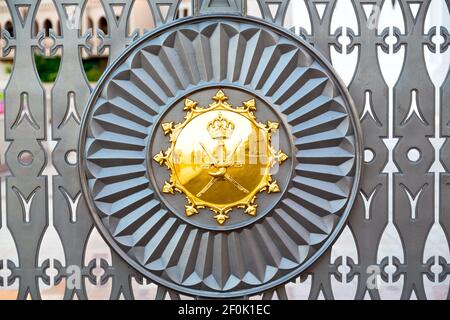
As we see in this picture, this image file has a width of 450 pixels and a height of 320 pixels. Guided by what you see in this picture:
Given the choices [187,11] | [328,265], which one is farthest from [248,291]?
[187,11]

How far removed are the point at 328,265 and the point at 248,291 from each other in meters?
0.36

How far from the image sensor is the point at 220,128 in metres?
2.22

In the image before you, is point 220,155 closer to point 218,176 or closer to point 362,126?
point 218,176

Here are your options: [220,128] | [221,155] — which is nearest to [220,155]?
[221,155]

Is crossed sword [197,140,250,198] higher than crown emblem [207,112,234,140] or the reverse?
the reverse

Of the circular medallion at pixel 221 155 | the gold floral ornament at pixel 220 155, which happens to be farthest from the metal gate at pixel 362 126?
the gold floral ornament at pixel 220 155

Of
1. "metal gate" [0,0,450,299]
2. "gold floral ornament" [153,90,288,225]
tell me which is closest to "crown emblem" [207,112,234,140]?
"gold floral ornament" [153,90,288,225]

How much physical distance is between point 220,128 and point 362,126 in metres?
0.61

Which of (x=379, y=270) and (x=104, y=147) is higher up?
(x=104, y=147)

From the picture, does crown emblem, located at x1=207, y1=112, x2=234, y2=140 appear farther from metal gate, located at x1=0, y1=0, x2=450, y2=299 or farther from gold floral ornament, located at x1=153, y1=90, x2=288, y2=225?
metal gate, located at x1=0, y1=0, x2=450, y2=299

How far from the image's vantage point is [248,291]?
7.42 feet

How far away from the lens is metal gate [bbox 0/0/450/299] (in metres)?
2.26
